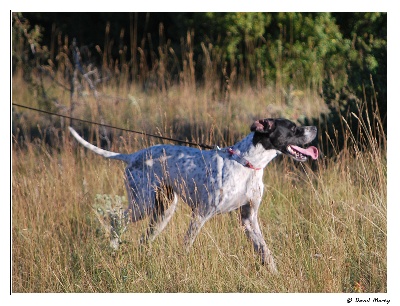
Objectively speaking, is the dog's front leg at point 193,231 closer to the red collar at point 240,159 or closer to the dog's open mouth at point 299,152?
the red collar at point 240,159

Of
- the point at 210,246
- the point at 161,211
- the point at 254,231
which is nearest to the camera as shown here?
the point at 210,246

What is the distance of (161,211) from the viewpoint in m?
5.13

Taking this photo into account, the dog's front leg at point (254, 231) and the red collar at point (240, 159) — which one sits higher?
the red collar at point (240, 159)

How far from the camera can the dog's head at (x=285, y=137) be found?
4.64 metres

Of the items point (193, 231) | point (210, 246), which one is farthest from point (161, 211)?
point (210, 246)

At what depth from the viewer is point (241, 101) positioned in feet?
31.8

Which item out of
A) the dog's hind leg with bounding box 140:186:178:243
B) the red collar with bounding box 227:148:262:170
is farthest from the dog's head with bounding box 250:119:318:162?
the dog's hind leg with bounding box 140:186:178:243

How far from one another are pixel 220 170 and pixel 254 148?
29 centimetres

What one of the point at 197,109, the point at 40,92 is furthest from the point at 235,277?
the point at 40,92

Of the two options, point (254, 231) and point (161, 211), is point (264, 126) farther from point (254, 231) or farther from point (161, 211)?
point (161, 211)

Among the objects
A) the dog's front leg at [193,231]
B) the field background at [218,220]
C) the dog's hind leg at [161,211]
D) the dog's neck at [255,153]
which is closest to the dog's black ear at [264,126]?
the dog's neck at [255,153]

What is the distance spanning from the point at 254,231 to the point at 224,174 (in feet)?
1.61

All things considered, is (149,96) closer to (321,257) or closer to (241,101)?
(241,101)

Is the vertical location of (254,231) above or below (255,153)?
below
